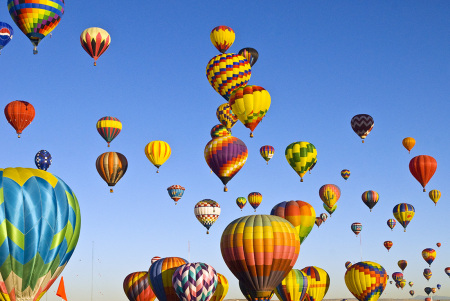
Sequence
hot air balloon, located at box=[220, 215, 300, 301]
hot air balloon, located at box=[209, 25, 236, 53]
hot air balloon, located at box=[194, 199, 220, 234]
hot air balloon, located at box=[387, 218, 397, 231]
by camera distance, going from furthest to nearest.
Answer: hot air balloon, located at box=[387, 218, 397, 231]
hot air balloon, located at box=[194, 199, 220, 234]
hot air balloon, located at box=[209, 25, 236, 53]
hot air balloon, located at box=[220, 215, 300, 301]

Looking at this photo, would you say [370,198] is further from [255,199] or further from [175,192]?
[175,192]

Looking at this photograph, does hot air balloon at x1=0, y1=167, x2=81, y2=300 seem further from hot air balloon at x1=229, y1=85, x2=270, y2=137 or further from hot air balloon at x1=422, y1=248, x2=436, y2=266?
hot air balloon at x1=422, y1=248, x2=436, y2=266

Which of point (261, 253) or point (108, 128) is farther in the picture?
point (108, 128)

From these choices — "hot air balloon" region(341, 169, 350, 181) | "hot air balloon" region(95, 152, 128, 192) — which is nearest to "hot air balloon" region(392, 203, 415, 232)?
"hot air balloon" region(341, 169, 350, 181)

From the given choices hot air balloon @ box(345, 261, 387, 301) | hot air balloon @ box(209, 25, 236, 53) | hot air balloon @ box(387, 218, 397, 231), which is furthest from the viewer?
hot air balloon @ box(387, 218, 397, 231)

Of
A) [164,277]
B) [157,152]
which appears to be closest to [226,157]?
[164,277]

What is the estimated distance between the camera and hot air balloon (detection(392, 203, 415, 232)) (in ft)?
191

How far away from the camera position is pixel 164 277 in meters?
36.1

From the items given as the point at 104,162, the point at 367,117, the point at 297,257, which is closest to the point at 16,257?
the point at 297,257

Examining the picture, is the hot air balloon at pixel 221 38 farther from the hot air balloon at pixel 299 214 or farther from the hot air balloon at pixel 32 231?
the hot air balloon at pixel 32 231

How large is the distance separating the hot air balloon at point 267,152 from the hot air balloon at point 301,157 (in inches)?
260

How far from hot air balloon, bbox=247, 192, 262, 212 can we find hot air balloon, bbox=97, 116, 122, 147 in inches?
581

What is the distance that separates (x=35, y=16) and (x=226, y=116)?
47.9ft

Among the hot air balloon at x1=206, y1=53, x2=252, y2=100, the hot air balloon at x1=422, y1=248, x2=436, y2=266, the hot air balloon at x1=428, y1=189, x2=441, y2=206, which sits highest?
the hot air balloon at x1=206, y1=53, x2=252, y2=100
